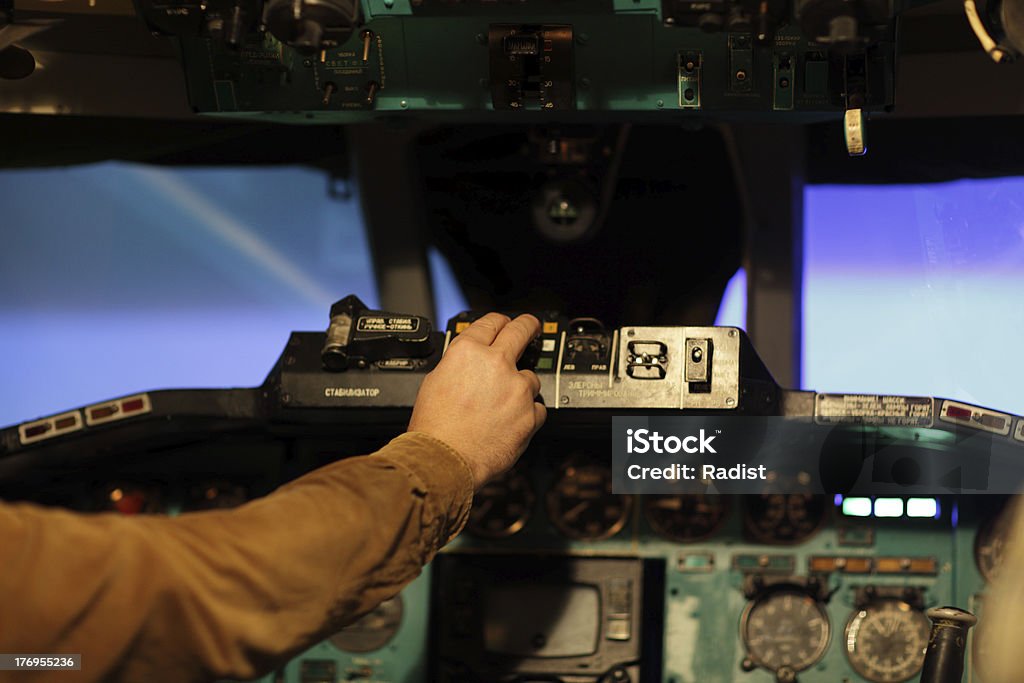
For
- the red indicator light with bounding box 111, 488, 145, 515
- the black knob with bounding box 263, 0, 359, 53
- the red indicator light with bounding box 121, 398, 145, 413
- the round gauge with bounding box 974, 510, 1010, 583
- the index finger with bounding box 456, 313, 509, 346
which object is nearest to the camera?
the black knob with bounding box 263, 0, 359, 53

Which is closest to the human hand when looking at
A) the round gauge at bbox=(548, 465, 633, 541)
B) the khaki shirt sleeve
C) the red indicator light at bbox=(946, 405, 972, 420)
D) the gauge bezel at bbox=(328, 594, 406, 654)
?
the khaki shirt sleeve

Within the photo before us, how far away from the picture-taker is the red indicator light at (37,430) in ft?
9.87

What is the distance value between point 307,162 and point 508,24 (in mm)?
1287

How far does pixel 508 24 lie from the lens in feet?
8.83

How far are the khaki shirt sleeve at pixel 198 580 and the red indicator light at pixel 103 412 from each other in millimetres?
1394

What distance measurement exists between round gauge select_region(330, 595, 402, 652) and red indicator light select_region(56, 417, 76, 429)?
3.15 ft

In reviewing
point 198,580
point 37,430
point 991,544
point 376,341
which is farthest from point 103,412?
point 991,544

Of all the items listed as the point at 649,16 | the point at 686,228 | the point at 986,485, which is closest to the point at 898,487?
the point at 986,485

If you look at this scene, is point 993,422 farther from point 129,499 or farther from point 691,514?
point 129,499

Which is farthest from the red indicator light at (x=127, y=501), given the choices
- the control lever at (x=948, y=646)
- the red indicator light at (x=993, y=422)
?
the red indicator light at (x=993, y=422)

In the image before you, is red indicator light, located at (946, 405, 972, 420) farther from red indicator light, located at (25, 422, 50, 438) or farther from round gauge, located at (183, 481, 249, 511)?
red indicator light, located at (25, 422, 50, 438)

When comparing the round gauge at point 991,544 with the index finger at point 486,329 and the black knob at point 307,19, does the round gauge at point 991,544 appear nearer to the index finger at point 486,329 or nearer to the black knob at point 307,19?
the index finger at point 486,329

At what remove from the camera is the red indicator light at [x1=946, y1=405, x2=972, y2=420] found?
2777 mm

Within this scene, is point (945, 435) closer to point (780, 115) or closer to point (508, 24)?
point (780, 115)
